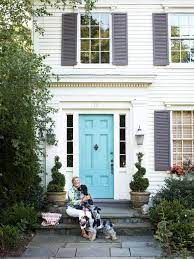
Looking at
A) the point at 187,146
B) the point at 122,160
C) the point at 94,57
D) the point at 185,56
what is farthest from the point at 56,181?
the point at 185,56

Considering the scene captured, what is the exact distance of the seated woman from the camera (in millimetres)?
10258

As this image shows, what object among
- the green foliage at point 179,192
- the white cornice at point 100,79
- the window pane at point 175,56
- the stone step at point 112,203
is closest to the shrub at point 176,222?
the green foliage at point 179,192

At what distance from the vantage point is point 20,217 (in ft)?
33.8

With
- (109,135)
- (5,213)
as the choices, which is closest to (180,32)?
(109,135)

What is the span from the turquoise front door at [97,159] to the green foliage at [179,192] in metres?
1.74

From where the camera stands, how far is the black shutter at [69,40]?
13.1m

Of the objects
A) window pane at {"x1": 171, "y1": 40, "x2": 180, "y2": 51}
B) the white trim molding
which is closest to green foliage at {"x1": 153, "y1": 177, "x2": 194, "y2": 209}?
the white trim molding

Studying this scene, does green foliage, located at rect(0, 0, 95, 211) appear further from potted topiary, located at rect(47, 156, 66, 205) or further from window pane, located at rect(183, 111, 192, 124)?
window pane, located at rect(183, 111, 192, 124)

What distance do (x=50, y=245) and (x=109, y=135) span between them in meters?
4.37

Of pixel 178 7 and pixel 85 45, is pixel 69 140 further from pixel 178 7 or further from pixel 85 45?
pixel 178 7

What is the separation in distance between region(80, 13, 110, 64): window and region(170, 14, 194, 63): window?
189cm

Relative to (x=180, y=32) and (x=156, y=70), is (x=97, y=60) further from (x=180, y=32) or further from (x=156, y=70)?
(x=180, y=32)

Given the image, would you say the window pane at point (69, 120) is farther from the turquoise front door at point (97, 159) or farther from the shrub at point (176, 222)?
the shrub at point (176, 222)

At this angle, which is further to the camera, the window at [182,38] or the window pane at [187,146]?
the window at [182,38]
